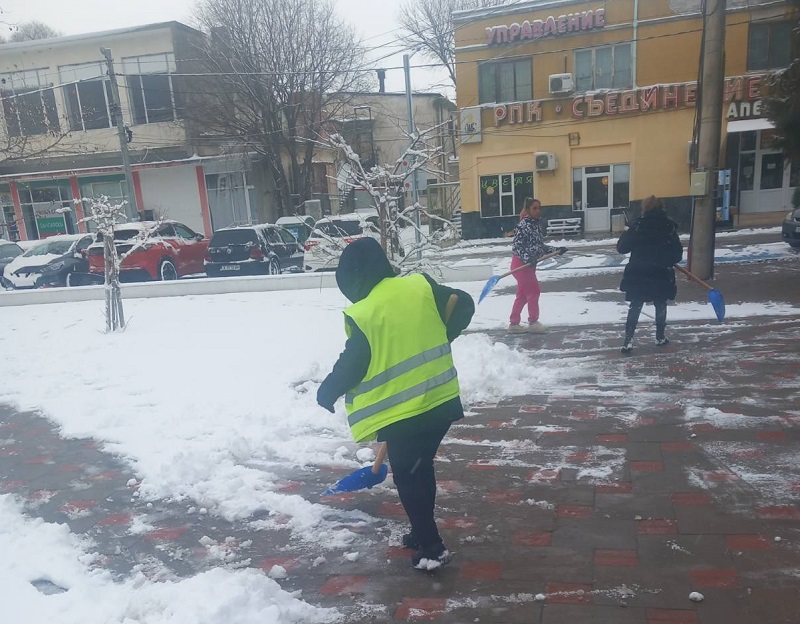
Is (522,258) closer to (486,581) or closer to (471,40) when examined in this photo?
(486,581)

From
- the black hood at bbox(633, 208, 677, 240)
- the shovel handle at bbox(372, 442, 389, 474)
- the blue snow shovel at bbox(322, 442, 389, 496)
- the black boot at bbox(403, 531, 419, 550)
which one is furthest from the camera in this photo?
the black hood at bbox(633, 208, 677, 240)

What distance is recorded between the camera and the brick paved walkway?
2.83 m

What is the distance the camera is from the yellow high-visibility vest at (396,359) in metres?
2.95

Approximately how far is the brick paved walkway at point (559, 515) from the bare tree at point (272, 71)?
19739 millimetres

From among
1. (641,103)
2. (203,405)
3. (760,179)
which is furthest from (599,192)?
(203,405)

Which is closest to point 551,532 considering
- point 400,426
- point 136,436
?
point 400,426

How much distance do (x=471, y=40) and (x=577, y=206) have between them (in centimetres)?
701

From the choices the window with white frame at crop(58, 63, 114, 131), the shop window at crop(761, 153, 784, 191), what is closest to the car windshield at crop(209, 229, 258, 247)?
the window with white frame at crop(58, 63, 114, 131)

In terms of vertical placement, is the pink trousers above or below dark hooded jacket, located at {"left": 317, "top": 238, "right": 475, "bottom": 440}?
below

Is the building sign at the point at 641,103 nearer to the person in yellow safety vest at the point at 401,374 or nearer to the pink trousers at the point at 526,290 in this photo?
the pink trousers at the point at 526,290

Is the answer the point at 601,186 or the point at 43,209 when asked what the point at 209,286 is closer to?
the point at 601,186

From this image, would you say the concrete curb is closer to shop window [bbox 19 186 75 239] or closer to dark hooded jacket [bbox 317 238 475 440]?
dark hooded jacket [bbox 317 238 475 440]

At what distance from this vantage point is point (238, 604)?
273cm

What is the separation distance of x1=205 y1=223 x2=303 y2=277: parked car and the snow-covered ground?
420 centimetres
